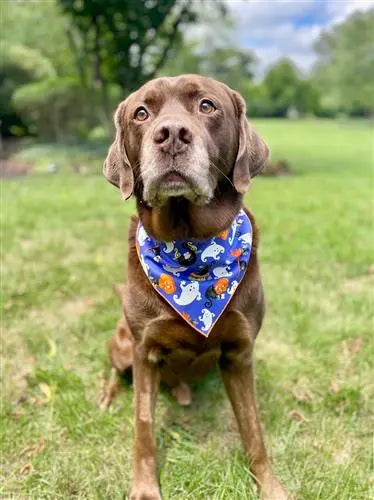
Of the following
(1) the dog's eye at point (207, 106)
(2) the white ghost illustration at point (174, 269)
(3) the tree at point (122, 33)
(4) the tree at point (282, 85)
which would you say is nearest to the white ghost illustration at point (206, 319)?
(2) the white ghost illustration at point (174, 269)

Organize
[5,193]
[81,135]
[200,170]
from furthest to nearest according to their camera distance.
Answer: [81,135]
[5,193]
[200,170]

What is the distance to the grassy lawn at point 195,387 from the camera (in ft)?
7.29

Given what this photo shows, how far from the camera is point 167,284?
7.00 feet

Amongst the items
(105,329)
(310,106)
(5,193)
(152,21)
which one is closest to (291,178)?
(152,21)

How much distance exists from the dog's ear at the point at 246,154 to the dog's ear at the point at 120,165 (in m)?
0.48

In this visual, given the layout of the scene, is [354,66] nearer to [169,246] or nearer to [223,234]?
[223,234]

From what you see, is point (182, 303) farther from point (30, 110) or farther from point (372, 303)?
point (30, 110)

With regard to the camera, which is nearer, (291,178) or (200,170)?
(200,170)

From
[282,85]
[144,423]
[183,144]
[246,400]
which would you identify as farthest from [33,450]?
[282,85]

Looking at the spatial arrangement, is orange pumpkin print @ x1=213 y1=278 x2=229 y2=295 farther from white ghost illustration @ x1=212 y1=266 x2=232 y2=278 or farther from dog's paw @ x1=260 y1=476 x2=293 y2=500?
dog's paw @ x1=260 y1=476 x2=293 y2=500

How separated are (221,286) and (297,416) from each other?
103 cm

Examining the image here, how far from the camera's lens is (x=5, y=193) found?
7766 mm

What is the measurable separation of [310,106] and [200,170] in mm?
65157

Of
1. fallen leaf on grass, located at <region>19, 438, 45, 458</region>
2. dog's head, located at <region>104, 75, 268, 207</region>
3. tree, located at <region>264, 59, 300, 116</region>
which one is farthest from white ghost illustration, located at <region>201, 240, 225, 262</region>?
tree, located at <region>264, 59, 300, 116</region>
